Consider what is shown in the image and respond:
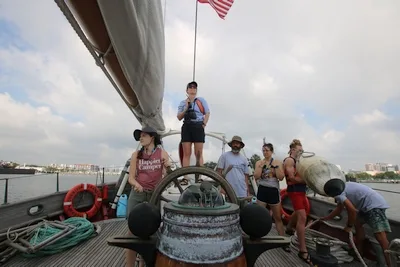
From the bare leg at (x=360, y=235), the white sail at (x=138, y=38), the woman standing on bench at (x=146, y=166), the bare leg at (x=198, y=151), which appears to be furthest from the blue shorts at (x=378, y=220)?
the white sail at (x=138, y=38)

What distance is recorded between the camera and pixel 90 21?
6.35 ft

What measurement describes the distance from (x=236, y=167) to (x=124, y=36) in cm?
226

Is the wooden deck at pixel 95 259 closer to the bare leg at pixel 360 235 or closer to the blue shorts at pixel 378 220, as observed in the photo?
the bare leg at pixel 360 235

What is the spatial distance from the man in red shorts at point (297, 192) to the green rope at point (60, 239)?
8.75 ft

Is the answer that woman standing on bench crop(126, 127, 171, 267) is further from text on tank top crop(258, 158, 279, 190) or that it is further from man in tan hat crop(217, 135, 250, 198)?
text on tank top crop(258, 158, 279, 190)

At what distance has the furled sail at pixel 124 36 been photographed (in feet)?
5.67

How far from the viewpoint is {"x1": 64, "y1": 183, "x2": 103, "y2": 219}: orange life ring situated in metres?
4.77

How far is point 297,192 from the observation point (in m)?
3.36

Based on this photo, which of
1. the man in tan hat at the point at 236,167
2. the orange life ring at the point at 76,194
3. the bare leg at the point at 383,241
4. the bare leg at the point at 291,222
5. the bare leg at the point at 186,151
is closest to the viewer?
the bare leg at the point at 383,241

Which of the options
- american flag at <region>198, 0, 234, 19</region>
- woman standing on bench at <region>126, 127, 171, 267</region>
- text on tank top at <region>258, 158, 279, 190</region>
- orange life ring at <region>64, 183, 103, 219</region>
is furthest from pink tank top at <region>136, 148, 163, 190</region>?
orange life ring at <region>64, 183, 103, 219</region>

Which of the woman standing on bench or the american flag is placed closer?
the woman standing on bench

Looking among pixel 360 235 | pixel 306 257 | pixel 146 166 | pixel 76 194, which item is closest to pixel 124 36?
pixel 146 166

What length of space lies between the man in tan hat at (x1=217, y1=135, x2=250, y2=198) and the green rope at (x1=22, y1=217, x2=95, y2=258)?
195cm

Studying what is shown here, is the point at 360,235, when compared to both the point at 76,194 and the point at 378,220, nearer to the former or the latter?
the point at 378,220
